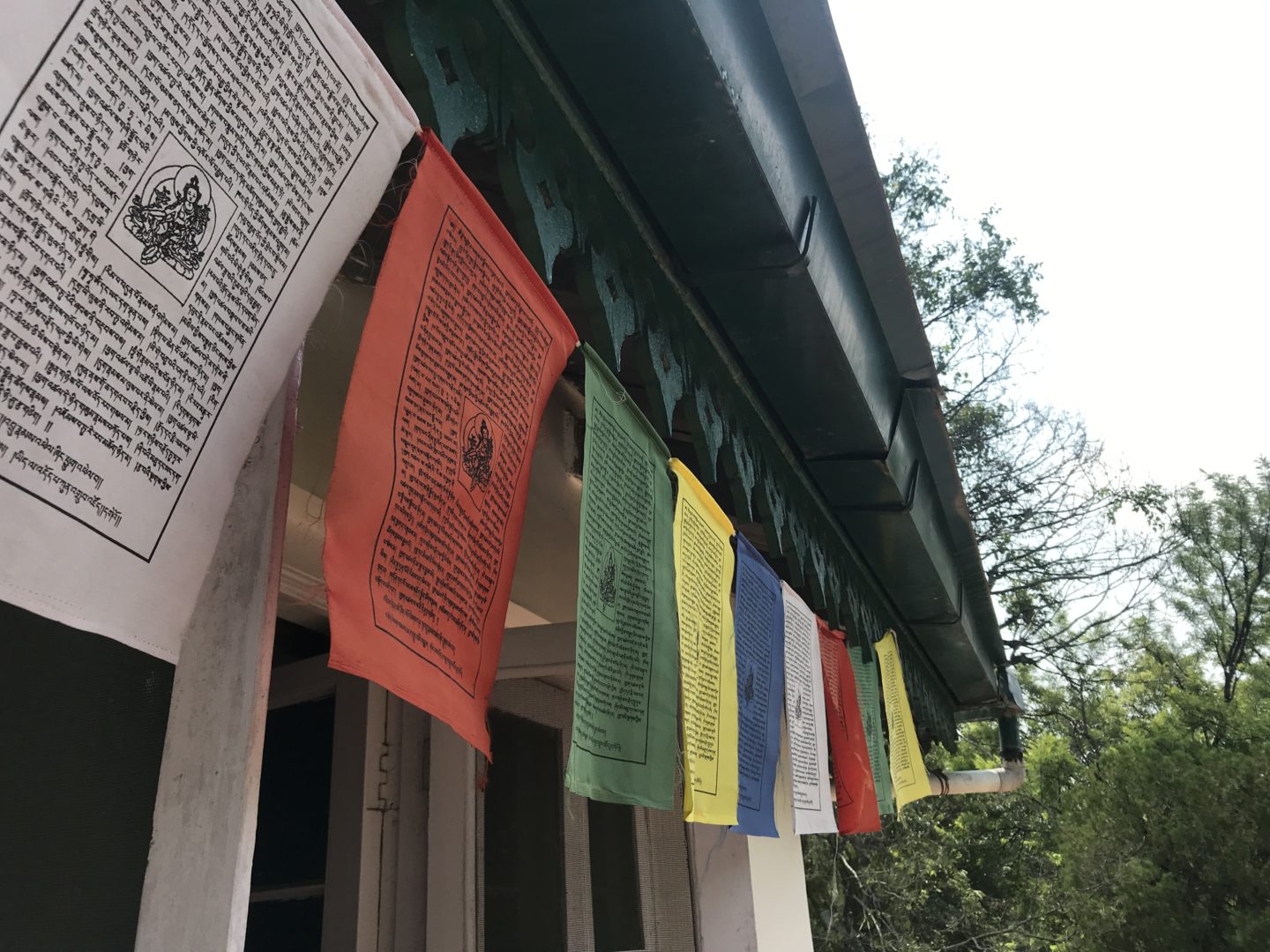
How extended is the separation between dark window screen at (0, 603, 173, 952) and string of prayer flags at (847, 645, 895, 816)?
2402mm

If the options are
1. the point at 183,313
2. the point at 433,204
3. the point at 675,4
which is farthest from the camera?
the point at 675,4

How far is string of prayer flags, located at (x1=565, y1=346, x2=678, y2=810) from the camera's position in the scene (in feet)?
4.09

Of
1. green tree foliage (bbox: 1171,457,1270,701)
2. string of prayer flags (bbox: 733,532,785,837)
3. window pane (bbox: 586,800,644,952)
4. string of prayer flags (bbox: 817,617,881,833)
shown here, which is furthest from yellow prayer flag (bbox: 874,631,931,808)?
green tree foliage (bbox: 1171,457,1270,701)

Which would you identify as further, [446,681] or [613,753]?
[613,753]

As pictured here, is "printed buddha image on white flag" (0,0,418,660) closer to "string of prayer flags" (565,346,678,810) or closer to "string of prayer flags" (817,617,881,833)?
"string of prayer flags" (565,346,678,810)

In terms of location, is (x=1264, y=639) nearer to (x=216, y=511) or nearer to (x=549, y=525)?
(x=549, y=525)

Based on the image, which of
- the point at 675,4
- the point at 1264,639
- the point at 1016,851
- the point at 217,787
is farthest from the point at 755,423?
the point at 1264,639

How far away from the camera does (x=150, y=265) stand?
0.66 meters

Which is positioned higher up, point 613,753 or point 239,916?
point 613,753

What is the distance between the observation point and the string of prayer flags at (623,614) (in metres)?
1.25

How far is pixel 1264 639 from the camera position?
13.6 m

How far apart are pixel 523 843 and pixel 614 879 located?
0.29 m

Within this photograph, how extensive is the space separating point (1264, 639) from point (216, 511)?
1598 cm

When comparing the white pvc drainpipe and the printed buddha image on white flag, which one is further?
the white pvc drainpipe
